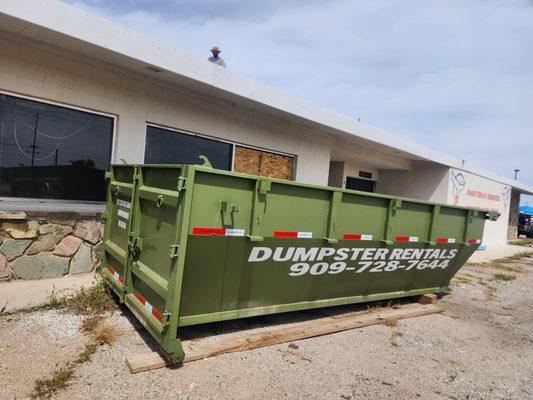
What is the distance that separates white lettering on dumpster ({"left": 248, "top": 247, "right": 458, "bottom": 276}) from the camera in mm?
4594

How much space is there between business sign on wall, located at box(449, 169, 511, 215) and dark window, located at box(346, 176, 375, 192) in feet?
10.0

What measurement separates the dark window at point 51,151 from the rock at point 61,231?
0.45 metres

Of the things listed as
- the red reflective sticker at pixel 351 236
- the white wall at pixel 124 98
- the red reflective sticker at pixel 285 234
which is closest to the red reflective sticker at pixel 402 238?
the red reflective sticker at pixel 351 236

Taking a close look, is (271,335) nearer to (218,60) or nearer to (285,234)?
(285,234)

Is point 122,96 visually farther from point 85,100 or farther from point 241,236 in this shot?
point 241,236

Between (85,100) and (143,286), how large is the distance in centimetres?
324

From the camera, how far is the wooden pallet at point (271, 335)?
12.4 ft

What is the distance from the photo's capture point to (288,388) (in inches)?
143

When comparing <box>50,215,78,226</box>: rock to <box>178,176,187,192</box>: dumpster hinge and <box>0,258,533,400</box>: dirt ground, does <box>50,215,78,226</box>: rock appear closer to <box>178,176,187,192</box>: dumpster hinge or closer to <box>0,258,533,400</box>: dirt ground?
<box>0,258,533,400</box>: dirt ground

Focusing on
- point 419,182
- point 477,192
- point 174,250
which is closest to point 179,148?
point 174,250

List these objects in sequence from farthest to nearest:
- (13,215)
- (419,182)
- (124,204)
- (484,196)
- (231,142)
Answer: (484,196) → (419,182) → (231,142) → (13,215) → (124,204)

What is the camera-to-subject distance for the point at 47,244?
18.9ft

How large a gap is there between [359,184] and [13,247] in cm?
1253

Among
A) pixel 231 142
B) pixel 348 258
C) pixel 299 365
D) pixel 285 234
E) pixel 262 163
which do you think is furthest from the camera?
pixel 262 163
